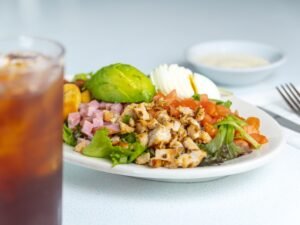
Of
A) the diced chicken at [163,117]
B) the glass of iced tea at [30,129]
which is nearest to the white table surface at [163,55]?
the diced chicken at [163,117]

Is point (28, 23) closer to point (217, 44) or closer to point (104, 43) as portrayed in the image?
point (104, 43)

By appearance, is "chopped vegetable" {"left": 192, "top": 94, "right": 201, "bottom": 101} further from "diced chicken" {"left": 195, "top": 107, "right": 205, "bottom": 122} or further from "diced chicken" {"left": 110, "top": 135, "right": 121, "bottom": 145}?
"diced chicken" {"left": 110, "top": 135, "right": 121, "bottom": 145}

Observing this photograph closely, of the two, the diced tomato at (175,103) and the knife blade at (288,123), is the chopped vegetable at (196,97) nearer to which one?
the diced tomato at (175,103)

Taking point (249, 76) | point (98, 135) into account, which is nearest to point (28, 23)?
point (249, 76)

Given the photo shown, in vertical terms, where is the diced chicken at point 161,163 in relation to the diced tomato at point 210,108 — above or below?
below

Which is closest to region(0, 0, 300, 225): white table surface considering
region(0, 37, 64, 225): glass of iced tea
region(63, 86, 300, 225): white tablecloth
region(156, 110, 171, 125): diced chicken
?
region(63, 86, 300, 225): white tablecloth
